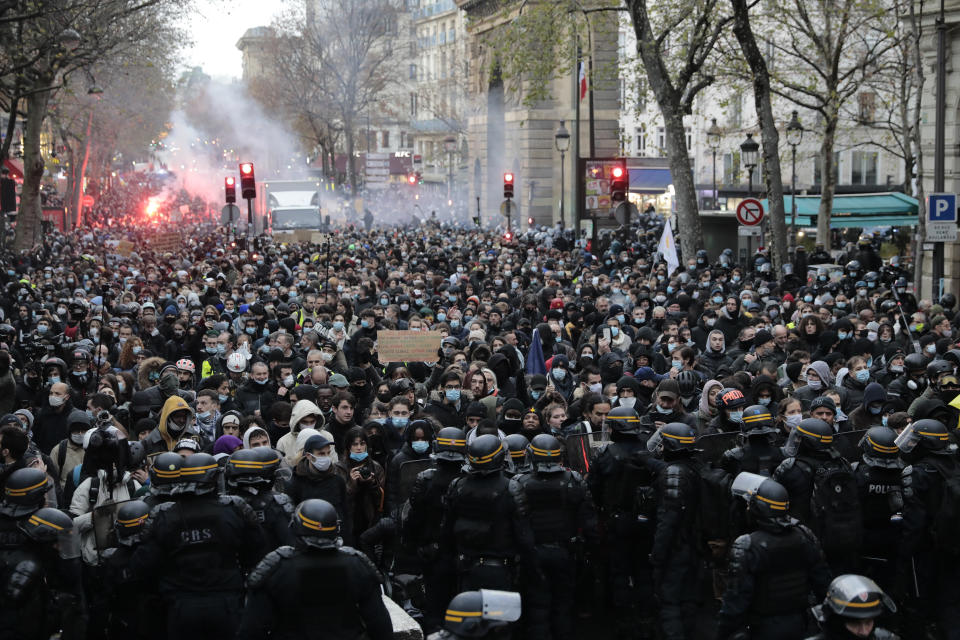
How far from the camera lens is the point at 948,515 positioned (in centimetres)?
705

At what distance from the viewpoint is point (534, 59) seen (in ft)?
86.8

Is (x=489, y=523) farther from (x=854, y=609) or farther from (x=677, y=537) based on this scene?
(x=854, y=609)

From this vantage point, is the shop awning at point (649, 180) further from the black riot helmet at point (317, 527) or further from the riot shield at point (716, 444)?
the black riot helmet at point (317, 527)

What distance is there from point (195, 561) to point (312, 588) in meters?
0.90

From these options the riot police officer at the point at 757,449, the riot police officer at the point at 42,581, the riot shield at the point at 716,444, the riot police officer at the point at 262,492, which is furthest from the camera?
the riot shield at the point at 716,444

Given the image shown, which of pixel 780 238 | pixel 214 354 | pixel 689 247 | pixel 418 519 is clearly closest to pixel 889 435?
pixel 418 519

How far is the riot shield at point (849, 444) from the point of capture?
27.9 feet

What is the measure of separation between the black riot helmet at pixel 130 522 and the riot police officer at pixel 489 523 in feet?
5.56

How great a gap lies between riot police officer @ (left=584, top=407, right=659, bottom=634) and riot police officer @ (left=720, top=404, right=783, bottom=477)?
22.3 inches

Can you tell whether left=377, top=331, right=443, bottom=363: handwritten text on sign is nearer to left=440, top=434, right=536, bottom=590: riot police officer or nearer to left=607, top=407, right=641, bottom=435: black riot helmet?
left=607, top=407, right=641, bottom=435: black riot helmet

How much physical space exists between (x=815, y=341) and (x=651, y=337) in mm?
1881

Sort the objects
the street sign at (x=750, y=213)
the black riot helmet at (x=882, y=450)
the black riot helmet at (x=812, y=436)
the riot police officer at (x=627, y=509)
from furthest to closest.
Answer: the street sign at (x=750, y=213), the riot police officer at (x=627, y=509), the black riot helmet at (x=882, y=450), the black riot helmet at (x=812, y=436)

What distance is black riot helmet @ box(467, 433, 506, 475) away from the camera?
258 inches

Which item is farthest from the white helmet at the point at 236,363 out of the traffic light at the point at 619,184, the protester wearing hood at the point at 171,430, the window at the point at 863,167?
the window at the point at 863,167
